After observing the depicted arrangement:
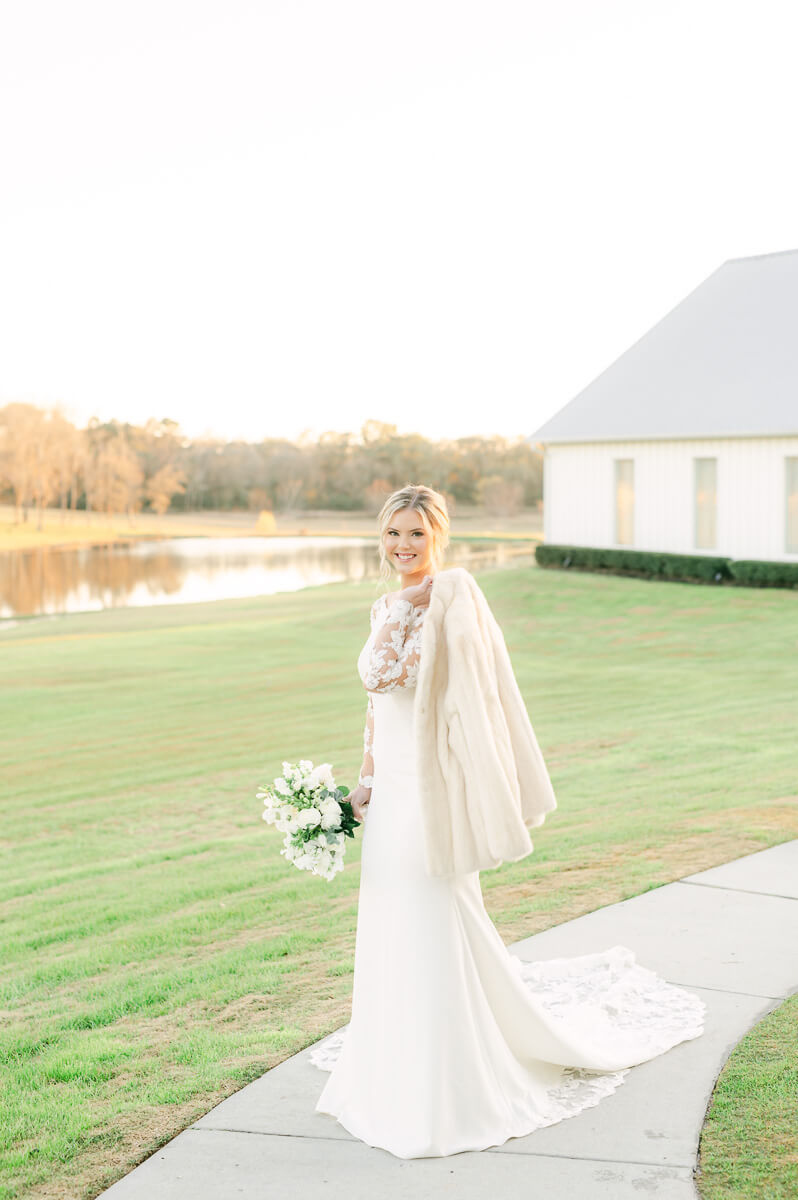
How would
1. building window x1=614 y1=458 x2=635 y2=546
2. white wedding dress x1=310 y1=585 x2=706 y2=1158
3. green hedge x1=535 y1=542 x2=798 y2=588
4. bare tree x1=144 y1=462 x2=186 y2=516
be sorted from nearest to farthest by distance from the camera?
white wedding dress x1=310 y1=585 x2=706 y2=1158 → green hedge x1=535 y1=542 x2=798 y2=588 → building window x1=614 y1=458 x2=635 y2=546 → bare tree x1=144 y1=462 x2=186 y2=516

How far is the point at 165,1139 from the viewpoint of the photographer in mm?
3938

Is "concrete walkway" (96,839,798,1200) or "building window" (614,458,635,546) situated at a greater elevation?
"building window" (614,458,635,546)

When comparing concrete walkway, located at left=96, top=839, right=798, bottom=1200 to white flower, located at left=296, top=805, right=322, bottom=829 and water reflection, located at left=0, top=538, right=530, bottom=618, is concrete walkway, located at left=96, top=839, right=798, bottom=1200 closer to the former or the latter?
white flower, located at left=296, top=805, right=322, bottom=829

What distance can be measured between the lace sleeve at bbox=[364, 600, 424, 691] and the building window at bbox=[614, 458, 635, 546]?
Result: 1136 inches

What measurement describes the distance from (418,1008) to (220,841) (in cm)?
553

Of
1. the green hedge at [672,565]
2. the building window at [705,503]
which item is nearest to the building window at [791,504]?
the green hedge at [672,565]

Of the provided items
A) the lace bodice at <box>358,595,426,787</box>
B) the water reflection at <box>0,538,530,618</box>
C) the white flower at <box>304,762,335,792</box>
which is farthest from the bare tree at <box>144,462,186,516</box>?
the lace bodice at <box>358,595,426,787</box>

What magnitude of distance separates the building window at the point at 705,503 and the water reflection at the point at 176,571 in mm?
19204

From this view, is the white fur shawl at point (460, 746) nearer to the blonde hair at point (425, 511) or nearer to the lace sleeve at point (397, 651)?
the lace sleeve at point (397, 651)

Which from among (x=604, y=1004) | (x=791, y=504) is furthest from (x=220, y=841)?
(x=791, y=504)

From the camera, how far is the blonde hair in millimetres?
4086

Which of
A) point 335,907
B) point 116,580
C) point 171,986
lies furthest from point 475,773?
point 116,580

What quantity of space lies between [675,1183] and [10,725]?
14.6 metres

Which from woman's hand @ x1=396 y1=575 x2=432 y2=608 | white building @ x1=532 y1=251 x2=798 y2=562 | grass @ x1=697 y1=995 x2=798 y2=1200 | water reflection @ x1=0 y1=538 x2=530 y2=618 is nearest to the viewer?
grass @ x1=697 y1=995 x2=798 y2=1200
